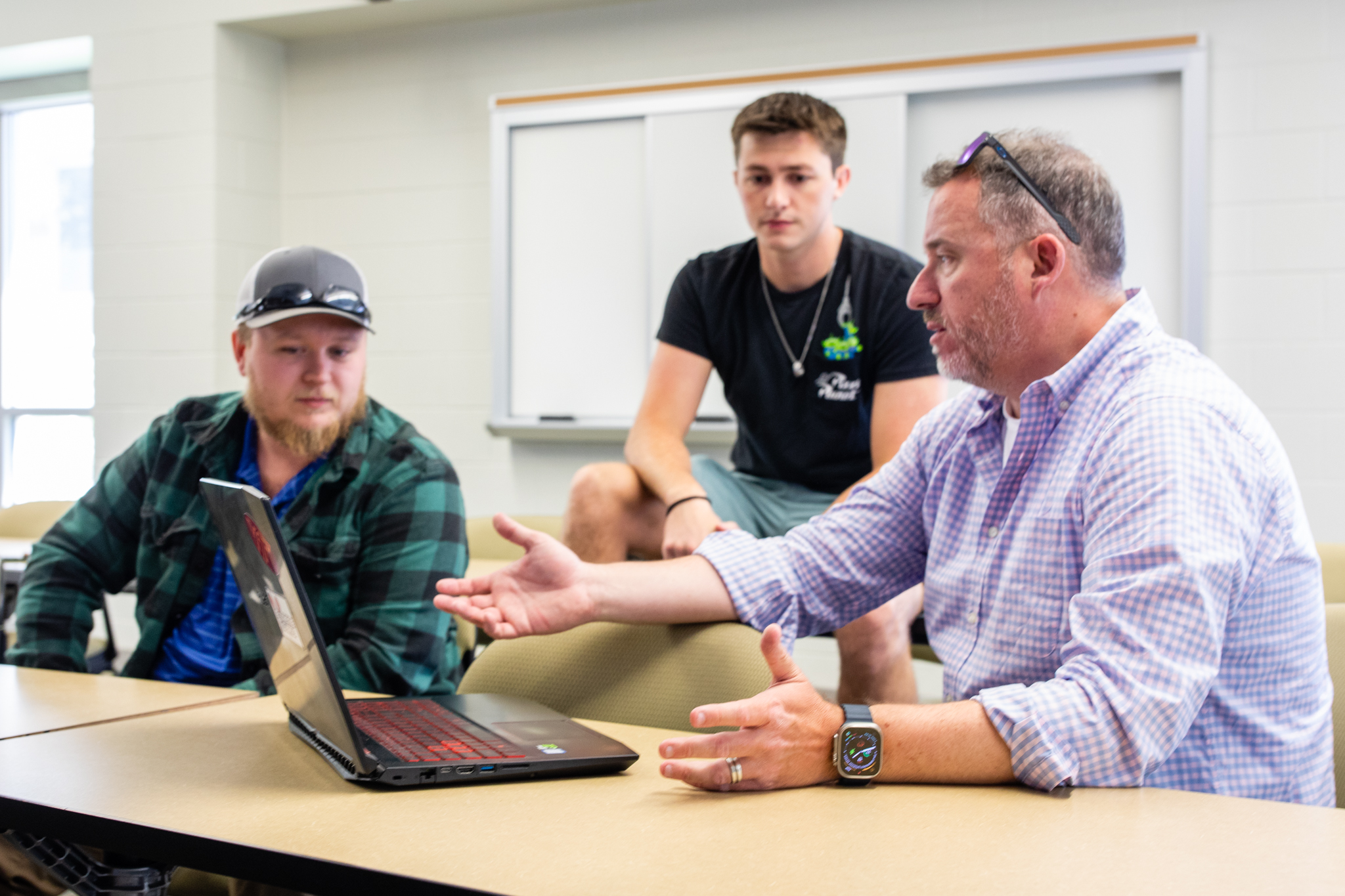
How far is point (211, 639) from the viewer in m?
1.80

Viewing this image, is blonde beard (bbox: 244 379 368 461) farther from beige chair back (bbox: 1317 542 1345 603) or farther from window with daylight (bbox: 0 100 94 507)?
window with daylight (bbox: 0 100 94 507)

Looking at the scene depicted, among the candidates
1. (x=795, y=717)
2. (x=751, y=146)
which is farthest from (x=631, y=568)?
(x=751, y=146)

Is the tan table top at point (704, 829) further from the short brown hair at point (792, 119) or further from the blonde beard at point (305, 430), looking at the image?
the short brown hair at point (792, 119)

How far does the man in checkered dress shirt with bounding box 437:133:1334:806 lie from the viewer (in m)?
1.00

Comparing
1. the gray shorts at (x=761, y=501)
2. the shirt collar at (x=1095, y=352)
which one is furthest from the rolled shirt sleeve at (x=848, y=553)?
the gray shorts at (x=761, y=501)

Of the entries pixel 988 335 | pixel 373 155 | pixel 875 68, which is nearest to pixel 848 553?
pixel 988 335

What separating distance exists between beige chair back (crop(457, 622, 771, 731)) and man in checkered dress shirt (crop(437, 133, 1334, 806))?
44mm

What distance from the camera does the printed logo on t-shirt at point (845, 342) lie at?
2457 mm

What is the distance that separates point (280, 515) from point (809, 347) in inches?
46.8

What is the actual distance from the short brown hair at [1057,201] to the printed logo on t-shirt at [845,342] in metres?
1.08

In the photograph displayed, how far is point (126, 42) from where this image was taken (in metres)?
4.82

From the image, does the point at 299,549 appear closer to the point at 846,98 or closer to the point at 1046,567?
the point at 1046,567

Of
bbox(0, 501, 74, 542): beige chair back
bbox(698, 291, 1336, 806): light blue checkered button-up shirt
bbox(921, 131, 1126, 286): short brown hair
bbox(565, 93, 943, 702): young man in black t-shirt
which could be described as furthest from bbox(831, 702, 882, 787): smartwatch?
bbox(0, 501, 74, 542): beige chair back

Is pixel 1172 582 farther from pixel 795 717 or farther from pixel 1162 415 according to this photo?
pixel 795 717
